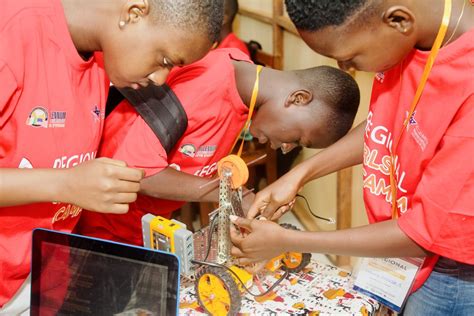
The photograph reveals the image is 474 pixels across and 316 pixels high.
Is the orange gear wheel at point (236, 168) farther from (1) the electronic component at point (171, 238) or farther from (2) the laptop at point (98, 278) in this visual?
(2) the laptop at point (98, 278)

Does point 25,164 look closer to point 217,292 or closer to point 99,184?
Answer: point 99,184

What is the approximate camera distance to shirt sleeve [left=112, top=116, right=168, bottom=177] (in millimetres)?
1181

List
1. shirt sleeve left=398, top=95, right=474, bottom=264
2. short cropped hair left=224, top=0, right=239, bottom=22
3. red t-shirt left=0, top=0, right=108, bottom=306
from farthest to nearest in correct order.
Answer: short cropped hair left=224, top=0, right=239, bottom=22 < red t-shirt left=0, top=0, right=108, bottom=306 < shirt sleeve left=398, top=95, right=474, bottom=264

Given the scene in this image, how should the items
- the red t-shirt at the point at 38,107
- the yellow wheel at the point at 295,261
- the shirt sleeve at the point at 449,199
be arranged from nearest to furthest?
the shirt sleeve at the point at 449,199 → the red t-shirt at the point at 38,107 → the yellow wheel at the point at 295,261

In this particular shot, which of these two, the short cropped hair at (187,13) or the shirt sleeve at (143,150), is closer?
the short cropped hair at (187,13)

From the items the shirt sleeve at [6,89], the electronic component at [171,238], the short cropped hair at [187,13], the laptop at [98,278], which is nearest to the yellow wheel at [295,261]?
the electronic component at [171,238]

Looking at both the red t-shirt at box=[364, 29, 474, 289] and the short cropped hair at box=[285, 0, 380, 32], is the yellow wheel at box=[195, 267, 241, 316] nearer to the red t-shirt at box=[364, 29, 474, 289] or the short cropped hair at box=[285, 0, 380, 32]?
the red t-shirt at box=[364, 29, 474, 289]

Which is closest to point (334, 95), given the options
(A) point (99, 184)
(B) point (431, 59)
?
(B) point (431, 59)

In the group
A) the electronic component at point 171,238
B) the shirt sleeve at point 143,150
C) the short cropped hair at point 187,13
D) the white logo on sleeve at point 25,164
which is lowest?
the electronic component at point 171,238

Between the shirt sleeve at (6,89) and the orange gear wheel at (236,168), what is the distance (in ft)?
1.42

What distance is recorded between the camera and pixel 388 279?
104cm

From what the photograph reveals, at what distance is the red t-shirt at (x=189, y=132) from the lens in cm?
119

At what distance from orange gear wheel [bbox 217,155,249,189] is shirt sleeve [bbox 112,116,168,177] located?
17cm

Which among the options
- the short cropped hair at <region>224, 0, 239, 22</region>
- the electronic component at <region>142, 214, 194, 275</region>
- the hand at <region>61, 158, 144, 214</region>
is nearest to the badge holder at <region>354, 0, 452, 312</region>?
the electronic component at <region>142, 214, 194, 275</region>
